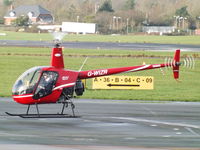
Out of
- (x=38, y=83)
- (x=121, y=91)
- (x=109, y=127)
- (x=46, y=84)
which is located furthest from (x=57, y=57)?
(x=121, y=91)

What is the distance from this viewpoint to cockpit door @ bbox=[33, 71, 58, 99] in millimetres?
24969

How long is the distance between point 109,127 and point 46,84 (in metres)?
3.56

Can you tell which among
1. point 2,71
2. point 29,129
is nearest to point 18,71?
point 2,71

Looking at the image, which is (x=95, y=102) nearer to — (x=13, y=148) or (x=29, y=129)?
(x=29, y=129)

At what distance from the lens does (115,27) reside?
585 feet

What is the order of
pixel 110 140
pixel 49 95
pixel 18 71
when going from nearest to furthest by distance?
pixel 110 140 → pixel 49 95 → pixel 18 71

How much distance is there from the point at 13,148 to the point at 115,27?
529 ft

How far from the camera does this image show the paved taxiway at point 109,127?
63.7 feet

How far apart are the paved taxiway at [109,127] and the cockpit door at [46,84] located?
1.15 metres

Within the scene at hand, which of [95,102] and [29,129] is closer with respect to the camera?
[29,129]

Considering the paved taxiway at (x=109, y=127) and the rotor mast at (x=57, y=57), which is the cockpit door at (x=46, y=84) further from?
the paved taxiway at (x=109, y=127)

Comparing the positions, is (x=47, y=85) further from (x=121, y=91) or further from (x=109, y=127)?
(x=121, y=91)

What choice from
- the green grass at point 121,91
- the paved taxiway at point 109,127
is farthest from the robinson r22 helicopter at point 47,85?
the green grass at point 121,91

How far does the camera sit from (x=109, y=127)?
2295cm
